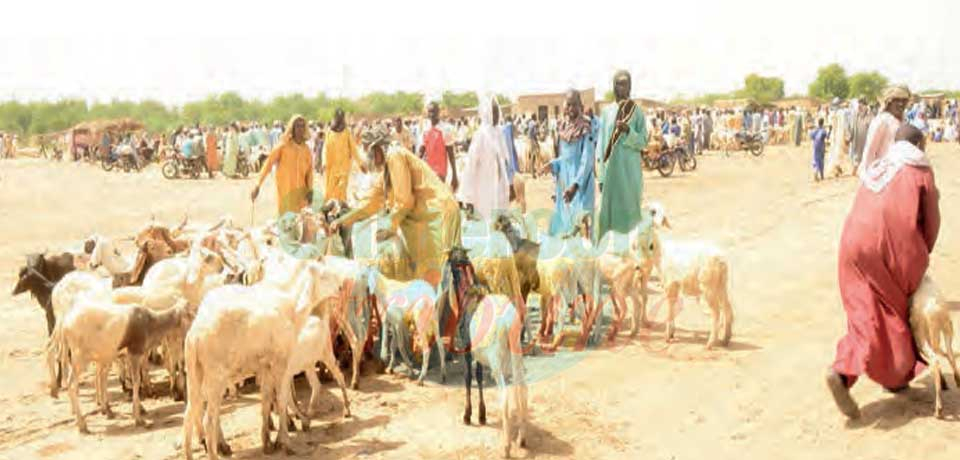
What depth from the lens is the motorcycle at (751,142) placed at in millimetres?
31719

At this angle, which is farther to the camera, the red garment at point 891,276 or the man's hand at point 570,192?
the man's hand at point 570,192

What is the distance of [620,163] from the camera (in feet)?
31.0

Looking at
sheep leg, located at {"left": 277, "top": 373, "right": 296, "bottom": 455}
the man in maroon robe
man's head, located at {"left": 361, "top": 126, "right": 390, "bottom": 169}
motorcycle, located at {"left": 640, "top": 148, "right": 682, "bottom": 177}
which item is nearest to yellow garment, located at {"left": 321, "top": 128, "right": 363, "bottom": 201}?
man's head, located at {"left": 361, "top": 126, "right": 390, "bottom": 169}

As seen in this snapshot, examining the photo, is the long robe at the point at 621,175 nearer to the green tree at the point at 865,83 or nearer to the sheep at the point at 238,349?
the sheep at the point at 238,349

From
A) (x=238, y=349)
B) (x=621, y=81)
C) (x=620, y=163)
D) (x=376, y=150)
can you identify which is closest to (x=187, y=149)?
(x=620, y=163)

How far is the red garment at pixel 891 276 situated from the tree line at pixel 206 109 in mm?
66248

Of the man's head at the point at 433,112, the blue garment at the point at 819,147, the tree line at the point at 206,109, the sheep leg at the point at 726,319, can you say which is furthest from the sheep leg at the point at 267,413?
the tree line at the point at 206,109

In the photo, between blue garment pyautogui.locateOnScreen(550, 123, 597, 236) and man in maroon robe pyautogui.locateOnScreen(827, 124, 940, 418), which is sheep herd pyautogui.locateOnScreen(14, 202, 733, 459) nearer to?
blue garment pyautogui.locateOnScreen(550, 123, 597, 236)

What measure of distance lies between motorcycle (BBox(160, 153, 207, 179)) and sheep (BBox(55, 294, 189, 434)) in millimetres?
22567

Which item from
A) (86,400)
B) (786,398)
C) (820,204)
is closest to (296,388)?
(86,400)

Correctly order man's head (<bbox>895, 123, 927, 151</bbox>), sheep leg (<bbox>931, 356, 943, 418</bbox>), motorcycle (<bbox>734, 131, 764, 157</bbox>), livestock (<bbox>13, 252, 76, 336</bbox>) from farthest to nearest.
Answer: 1. motorcycle (<bbox>734, 131, 764, 157</bbox>)
2. livestock (<bbox>13, 252, 76, 336</bbox>)
3. man's head (<bbox>895, 123, 927, 151</bbox>)
4. sheep leg (<bbox>931, 356, 943, 418</bbox>)

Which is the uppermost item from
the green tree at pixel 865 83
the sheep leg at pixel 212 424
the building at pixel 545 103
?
the green tree at pixel 865 83

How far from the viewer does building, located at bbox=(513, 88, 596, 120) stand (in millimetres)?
41781

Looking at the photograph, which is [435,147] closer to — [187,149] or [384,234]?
[384,234]
